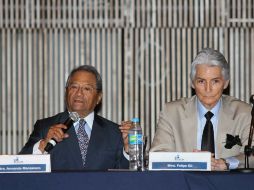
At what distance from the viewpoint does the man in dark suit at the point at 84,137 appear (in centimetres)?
396

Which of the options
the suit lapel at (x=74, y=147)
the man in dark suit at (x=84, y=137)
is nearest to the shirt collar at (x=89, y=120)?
the man in dark suit at (x=84, y=137)

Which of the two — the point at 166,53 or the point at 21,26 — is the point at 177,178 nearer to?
the point at 166,53

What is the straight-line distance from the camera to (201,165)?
3.15 m

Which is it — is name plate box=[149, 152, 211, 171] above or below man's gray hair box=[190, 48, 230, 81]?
below

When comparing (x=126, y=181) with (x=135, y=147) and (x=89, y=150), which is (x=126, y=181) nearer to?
(x=135, y=147)

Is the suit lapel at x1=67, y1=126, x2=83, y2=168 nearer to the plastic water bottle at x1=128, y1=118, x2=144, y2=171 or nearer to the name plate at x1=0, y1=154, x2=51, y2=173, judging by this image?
the plastic water bottle at x1=128, y1=118, x2=144, y2=171

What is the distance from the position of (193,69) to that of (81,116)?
89 cm

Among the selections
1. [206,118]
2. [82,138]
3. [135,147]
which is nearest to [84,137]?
[82,138]

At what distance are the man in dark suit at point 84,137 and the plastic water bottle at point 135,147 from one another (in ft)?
0.47

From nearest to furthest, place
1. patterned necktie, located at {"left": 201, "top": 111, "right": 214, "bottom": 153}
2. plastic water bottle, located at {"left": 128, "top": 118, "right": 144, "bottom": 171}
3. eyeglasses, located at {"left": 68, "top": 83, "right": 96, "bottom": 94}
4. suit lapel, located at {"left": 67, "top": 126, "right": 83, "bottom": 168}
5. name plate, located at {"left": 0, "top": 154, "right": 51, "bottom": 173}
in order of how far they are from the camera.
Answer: name plate, located at {"left": 0, "top": 154, "right": 51, "bottom": 173}, plastic water bottle, located at {"left": 128, "top": 118, "right": 144, "bottom": 171}, patterned necktie, located at {"left": 201, "top": 111, "right": 214, "bottom": 153}, suit lapel, located at {"left": 67, "top": 126, "right": 83, "bottom": 168}, eyeglasses, located at {"left": 68, "top": 83, "right": 96, "bottom": 94}

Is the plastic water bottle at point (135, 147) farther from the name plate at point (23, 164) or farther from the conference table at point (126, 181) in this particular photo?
the name plate at point (23, 164)

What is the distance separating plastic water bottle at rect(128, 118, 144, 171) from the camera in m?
3.54

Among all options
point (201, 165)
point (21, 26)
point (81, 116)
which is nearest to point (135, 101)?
point (21, 26)

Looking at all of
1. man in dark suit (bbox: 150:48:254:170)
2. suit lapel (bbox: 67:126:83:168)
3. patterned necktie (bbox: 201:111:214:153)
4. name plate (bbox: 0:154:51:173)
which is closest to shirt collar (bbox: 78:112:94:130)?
suit lapel (bbox: 67:126:83:168)
